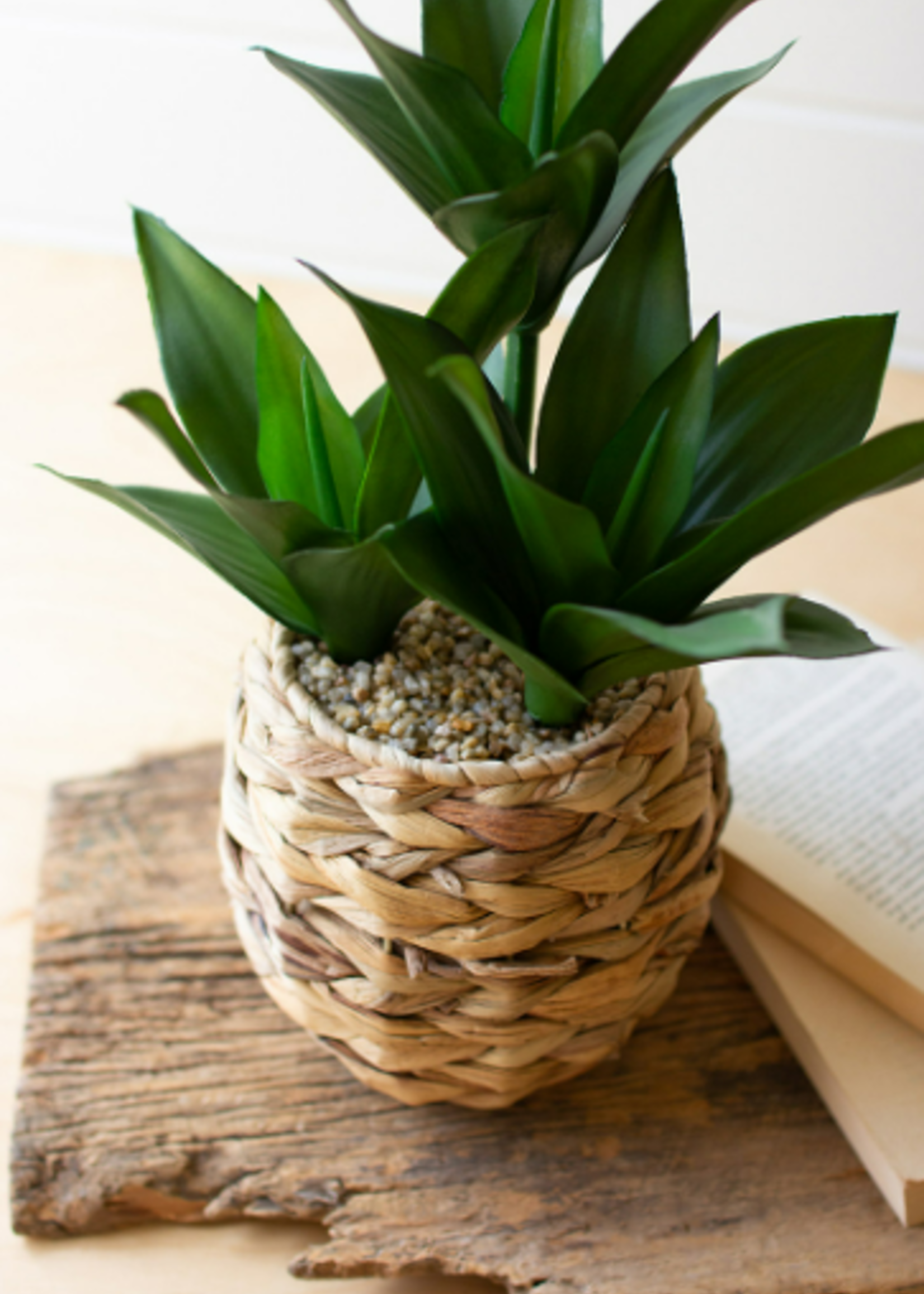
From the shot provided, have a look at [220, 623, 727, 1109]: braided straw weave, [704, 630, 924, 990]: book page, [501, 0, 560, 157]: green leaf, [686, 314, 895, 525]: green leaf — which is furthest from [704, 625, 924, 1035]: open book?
[501, 0, 560, 157]: green leaf

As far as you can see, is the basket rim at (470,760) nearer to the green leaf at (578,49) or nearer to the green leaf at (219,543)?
the green leaf at (219,543)

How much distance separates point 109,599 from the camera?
874 mm

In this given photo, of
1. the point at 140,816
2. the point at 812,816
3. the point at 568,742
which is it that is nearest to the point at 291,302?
the point at 140,816

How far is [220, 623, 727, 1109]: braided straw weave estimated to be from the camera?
420 millimetres

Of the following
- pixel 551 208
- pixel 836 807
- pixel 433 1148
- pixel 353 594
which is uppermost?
pixel 551 208

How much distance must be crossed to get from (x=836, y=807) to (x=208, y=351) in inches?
14.7

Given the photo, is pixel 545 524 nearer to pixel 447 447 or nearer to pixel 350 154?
pixel 447 447

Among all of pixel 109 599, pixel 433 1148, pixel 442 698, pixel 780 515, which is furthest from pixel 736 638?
pixel 109 599

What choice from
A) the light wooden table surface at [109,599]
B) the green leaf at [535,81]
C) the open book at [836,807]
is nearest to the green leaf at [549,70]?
the green leaf at [535,81]

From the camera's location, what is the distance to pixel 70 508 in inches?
37.4

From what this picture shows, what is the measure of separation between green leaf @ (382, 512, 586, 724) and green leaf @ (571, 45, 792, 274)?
91 millimetres

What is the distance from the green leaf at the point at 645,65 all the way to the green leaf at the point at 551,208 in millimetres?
23

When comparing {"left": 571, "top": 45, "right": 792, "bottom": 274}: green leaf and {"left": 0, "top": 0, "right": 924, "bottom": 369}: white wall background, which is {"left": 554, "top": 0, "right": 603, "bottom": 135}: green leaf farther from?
{"left": 0, "top": 0, "right": 924, "bottom": 369}: white wall background

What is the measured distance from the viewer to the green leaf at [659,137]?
38cm
